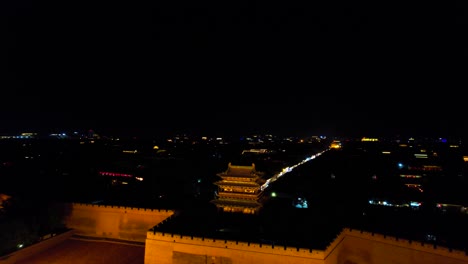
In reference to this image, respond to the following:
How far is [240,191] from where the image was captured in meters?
23.0

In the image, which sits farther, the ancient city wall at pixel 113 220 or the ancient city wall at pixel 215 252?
the ancient city wall at pixel 113 220

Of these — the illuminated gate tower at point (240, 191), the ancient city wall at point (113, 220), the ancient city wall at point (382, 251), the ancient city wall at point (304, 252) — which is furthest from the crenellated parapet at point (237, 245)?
the illuminated gate tower at point (240, 191)

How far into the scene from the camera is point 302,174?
51469mm

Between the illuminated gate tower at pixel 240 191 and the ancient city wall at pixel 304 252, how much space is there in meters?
6.31

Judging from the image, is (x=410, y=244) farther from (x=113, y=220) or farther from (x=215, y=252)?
(x=113, y=220)

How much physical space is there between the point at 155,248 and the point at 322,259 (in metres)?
7.97

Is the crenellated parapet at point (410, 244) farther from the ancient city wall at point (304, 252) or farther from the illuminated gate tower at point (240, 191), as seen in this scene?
the illuminated gate tower at point (240, 191)

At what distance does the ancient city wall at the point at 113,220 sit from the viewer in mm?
20766

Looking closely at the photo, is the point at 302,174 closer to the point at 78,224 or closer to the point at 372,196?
the point at 372,196

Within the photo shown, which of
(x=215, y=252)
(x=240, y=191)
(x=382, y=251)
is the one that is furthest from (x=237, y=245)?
(x=240, y=191)

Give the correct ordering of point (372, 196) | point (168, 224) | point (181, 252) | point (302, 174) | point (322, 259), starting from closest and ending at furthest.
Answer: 1. point (322, 259)
2. point (181, 252)
3. point (168, 224)
4. point (372, 196)
5. point (302, 174)

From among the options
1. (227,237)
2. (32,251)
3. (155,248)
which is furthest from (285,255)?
(32,251)

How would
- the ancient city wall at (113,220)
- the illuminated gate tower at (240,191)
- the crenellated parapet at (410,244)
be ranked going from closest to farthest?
1. the crenellated parapet at (410,244)
2. the ancient city wall at (113,220)
3. the illuminated gate tower at (240,191)

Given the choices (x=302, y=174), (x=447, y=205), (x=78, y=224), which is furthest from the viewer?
(x=302, y=174)
